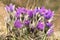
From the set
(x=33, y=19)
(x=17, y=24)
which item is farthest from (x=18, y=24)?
(x=33, y=19)

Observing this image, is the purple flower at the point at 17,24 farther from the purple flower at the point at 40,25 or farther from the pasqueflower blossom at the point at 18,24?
the purple flower at the point at 40,25

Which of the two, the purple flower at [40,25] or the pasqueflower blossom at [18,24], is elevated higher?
the pasqueflower blossom at [18,24]

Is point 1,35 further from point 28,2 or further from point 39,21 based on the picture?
point 28,2

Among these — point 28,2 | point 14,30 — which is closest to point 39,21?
point 14,30

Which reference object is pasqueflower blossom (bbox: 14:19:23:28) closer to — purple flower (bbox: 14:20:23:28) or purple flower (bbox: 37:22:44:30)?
purple flower (bbox: 14:20:23:28)

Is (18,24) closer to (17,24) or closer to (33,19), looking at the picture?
(17,24)

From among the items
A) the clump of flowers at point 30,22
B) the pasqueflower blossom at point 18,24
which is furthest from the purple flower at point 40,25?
the pasqueflower blossom at point 18,24

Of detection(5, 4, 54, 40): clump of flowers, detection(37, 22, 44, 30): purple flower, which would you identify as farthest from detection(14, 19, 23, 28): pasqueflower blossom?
detection(37, 22, 44, 30): purple flower
